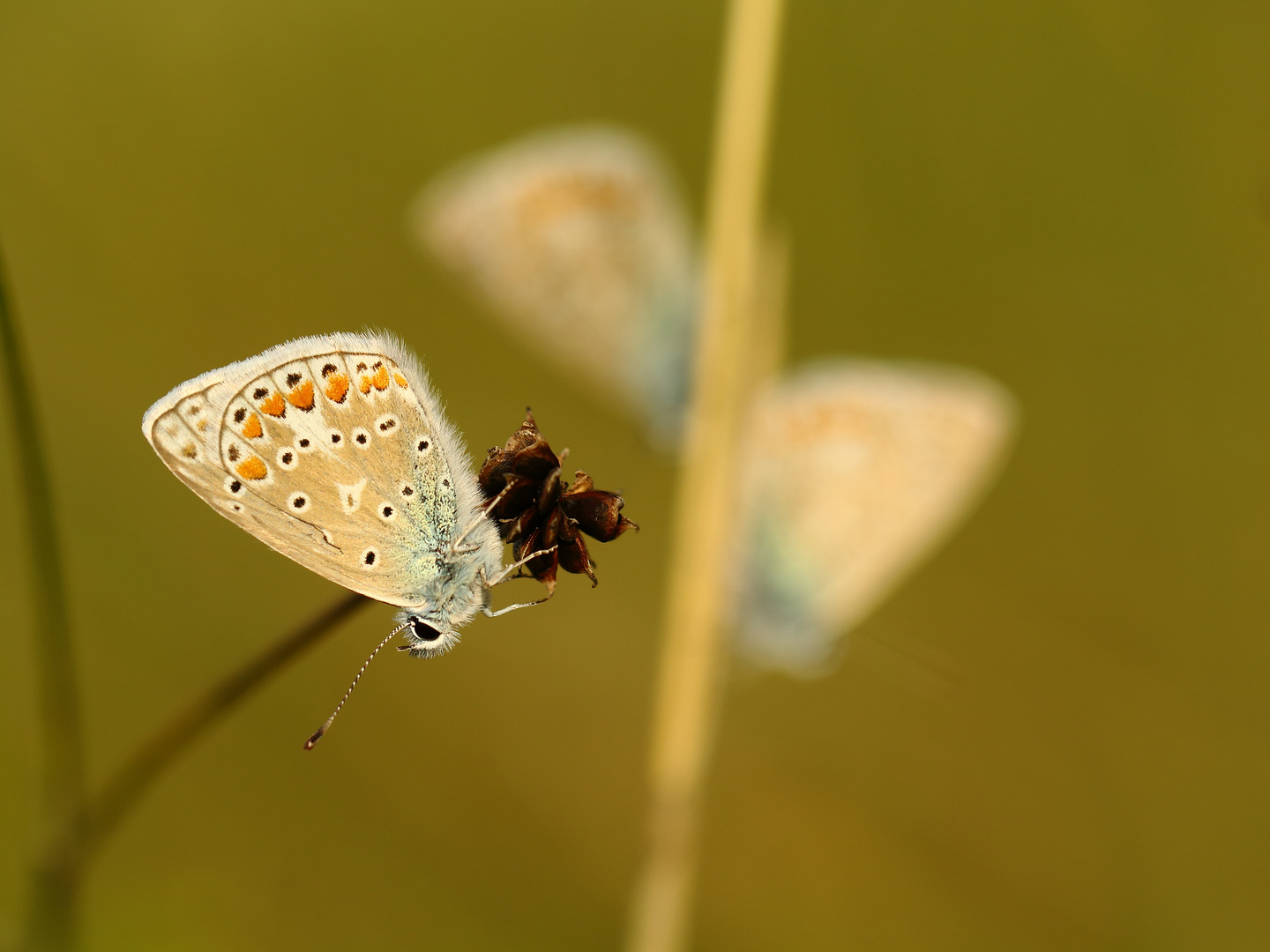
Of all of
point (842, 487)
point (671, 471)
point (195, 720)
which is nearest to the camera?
point (195, 720)

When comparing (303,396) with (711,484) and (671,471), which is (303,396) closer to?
(711,484)

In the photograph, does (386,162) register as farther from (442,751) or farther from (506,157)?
(442,751)

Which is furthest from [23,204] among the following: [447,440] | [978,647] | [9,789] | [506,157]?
[978,647]

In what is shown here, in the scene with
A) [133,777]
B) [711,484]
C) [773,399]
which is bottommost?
[773,399]

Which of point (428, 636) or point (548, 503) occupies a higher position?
point (548, 503)

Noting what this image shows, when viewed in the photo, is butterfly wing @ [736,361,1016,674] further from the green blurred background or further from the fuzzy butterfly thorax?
the fuzzy butterfly thorax

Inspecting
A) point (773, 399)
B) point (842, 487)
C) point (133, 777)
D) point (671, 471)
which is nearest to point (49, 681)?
point (133, 777)

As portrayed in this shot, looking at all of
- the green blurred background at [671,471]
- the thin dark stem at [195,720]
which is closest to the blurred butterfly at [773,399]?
the green blurred background at [671,471]
